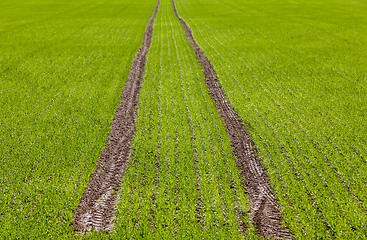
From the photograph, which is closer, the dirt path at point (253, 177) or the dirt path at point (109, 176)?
the dirt path at point (253, 177)

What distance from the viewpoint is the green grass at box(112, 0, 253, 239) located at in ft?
28.8

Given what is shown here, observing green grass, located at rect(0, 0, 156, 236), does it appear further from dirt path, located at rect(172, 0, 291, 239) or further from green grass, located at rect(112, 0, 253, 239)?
dirt path, located at rect(172, 0, 291, 239)

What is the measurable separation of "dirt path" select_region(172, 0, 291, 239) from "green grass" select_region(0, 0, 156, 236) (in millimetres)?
7719

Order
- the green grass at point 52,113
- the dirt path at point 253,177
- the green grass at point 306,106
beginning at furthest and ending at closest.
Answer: the green grass at point 306,106 < the green grass at point 52,113 < the dirt path at point 253,177

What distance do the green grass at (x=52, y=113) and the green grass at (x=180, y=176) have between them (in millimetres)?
2469

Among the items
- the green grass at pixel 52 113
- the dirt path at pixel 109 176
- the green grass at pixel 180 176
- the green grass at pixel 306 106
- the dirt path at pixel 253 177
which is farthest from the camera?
the green grass at pixel 306 106

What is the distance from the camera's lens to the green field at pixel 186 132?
9148 millimetres

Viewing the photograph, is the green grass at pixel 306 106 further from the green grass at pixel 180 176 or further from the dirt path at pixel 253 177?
the green grass at pixel 180 176

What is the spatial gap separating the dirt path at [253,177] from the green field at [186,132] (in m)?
0.38

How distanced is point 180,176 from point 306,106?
1249 cm

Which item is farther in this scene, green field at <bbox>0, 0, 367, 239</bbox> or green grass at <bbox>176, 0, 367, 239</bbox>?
green grass at <bbox>176, 0, 367, 239</bbox>

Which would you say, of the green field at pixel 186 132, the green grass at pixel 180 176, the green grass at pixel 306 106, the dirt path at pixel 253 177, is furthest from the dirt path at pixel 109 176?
the green grass at pixel 306 106

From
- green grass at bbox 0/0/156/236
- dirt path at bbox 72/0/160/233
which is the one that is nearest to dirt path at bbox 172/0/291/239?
dirt path at bbox 72/0/160/233

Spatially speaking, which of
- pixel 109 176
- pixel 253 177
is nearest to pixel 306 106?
pixel 253 177
